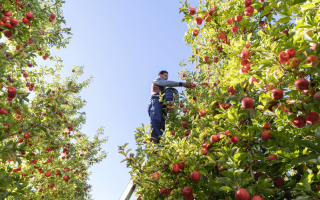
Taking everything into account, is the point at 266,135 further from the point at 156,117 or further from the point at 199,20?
the point at 156,117

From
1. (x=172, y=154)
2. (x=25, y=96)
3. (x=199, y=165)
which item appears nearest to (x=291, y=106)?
(x=199, y=165)

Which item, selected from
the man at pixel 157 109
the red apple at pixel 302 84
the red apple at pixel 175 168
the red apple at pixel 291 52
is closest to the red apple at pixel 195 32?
the man at pixel 157 109

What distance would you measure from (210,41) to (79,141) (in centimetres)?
1010

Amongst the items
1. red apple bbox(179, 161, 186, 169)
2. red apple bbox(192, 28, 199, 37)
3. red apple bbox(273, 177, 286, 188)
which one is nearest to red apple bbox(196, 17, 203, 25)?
red apple bbox(192, 28, 199, 37)

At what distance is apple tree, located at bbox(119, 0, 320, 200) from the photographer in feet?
5.69

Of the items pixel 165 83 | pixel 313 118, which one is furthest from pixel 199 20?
pixel 313 118

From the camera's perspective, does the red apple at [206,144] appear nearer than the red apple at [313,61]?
No

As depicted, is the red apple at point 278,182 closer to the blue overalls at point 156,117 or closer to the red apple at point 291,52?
the red apple at point 291,52

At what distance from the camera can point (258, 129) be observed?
87.1 inches

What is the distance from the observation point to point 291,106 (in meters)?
1.84

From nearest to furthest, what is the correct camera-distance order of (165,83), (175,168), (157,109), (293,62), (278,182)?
(293,62), (278,182), (175,168), (157,109), (165,83)

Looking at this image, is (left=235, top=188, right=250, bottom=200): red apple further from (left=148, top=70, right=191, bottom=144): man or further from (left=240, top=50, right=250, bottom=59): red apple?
(left=148, top=70, right=191, bottom=144): man

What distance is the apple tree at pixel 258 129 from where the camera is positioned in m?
1.74

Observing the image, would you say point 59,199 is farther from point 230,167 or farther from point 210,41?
point 210,41
